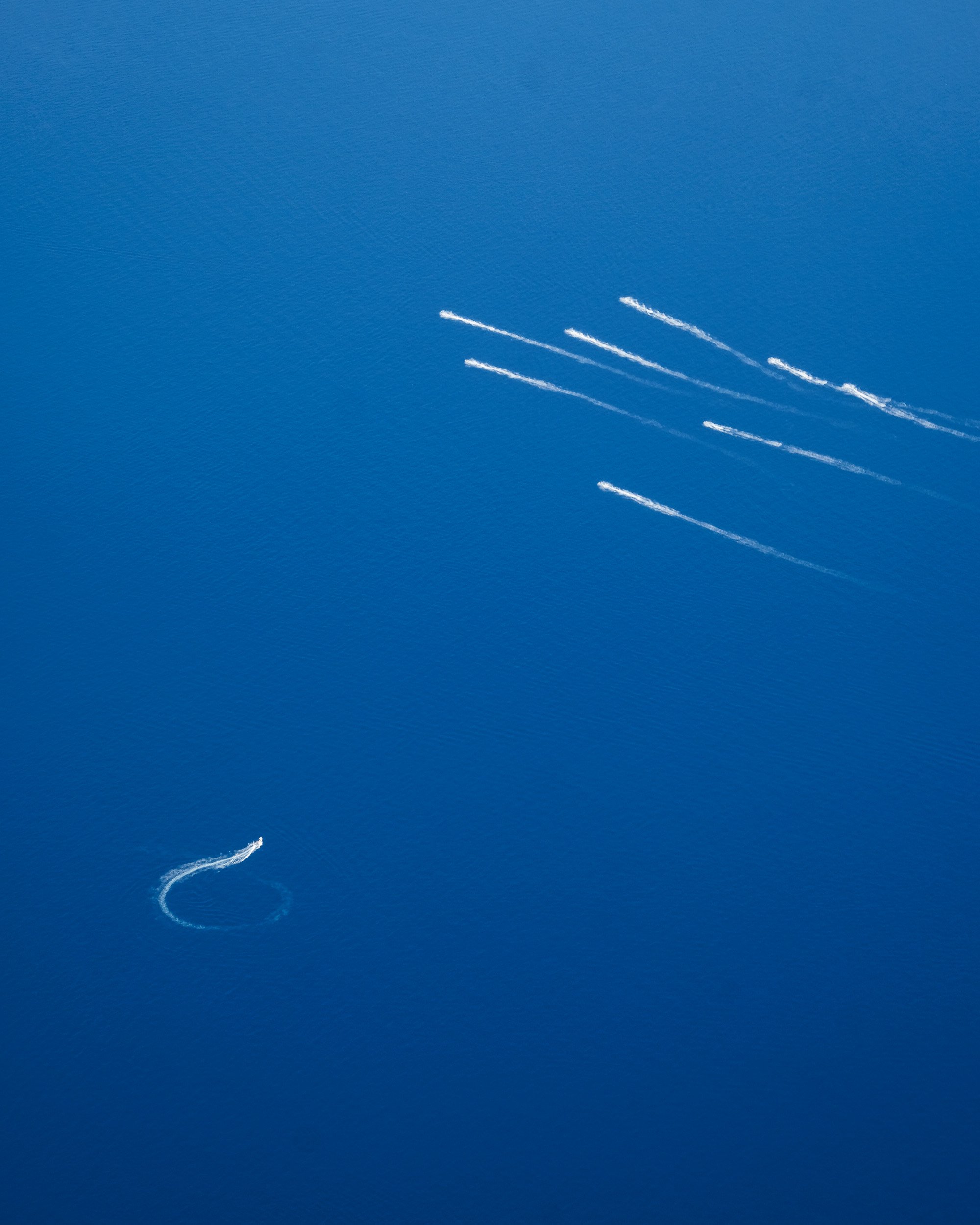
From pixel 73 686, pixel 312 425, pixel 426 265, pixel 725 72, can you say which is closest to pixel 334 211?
pixel 426 265

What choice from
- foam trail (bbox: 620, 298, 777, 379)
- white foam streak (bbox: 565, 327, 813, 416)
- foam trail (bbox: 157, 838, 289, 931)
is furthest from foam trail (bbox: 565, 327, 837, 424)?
foam trail (bbox: 157, 838, 289, 931)

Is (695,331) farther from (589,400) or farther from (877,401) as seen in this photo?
(877,401)

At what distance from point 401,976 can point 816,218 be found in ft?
28.3

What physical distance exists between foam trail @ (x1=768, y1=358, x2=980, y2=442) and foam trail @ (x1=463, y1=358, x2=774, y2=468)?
1138 millimetres

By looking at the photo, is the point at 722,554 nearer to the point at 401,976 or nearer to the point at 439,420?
the point at 439,420

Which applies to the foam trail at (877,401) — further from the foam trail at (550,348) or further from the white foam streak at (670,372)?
the foam trail at (550,348)

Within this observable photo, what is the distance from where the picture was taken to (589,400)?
12.2m

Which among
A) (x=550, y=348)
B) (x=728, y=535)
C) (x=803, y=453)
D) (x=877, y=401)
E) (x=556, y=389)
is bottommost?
(x=728, y=535)

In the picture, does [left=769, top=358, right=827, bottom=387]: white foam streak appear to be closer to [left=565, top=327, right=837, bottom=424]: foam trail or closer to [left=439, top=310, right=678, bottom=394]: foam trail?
[left=565, top=327, right=837, bottom=424]: foam trail

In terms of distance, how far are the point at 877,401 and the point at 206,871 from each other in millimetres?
7006

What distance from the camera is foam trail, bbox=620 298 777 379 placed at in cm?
1234

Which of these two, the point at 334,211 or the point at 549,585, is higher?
the point at 334,211

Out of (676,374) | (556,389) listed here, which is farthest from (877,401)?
(556,389)

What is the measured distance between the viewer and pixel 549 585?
1119 cm
